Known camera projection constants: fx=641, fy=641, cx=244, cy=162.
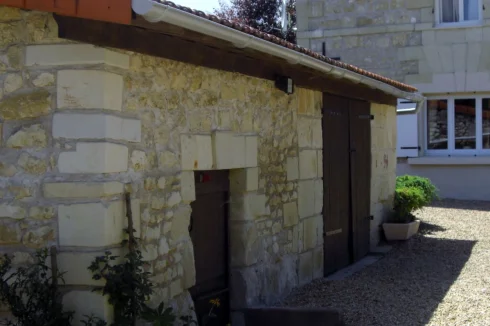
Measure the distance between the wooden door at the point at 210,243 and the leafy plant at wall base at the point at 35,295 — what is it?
144 cm

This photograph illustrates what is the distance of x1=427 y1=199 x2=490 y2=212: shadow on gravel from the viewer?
40.3ft

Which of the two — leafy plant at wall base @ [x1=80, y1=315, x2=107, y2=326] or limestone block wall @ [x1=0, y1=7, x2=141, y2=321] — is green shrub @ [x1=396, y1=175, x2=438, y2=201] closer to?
limestone block wall @ [x1=0, y1=7, x2=141, y2=321]

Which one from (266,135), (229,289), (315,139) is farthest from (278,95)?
(229,289)

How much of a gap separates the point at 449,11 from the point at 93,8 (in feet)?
38.4

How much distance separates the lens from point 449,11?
13766 mm

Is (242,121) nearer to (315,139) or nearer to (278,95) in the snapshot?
(278,95)

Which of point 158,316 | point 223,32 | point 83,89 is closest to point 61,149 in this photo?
point 83,89

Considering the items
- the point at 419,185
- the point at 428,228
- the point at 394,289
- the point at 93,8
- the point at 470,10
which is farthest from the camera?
the point at 470,10

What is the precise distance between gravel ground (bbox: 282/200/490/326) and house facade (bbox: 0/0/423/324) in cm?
51

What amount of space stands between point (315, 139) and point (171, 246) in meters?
2.94

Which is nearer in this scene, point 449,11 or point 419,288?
point 419,288

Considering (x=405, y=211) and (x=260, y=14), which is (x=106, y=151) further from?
(x=260, y=14)

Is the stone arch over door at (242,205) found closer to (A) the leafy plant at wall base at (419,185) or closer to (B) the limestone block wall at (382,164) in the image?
(B) the limestone block wall at (382,164)

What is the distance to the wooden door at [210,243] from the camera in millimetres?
5133
